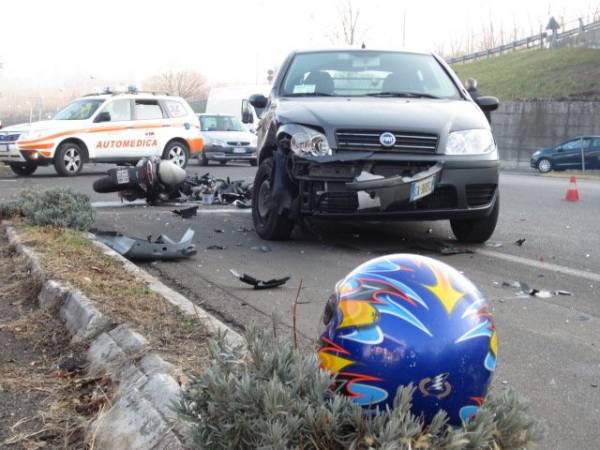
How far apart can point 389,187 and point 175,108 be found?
45.0 feet

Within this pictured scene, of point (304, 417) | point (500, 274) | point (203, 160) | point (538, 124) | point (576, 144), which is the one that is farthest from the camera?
point (538, 124)

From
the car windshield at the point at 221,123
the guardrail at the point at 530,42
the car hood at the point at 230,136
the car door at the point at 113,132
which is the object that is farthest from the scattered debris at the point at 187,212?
the guardrail at the point at 530,42

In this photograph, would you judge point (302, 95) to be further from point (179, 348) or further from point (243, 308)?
point (179, 348)

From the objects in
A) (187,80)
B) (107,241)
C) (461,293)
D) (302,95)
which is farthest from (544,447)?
(187,80)

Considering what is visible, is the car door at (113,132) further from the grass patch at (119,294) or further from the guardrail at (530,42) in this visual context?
the guardrail at (530,42)

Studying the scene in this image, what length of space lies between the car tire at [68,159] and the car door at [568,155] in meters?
18.5

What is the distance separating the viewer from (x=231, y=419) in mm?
1862

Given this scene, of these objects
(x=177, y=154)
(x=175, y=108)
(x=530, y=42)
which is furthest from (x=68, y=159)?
(x=530, y=42)

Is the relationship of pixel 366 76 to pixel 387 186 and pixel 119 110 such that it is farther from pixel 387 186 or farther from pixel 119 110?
pixel 119 110

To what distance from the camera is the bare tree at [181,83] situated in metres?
74.3

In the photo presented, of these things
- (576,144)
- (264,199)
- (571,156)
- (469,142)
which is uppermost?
(469,142)

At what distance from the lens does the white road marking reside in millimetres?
5586

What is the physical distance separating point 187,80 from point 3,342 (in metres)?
74.3

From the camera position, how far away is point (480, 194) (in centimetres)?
616
